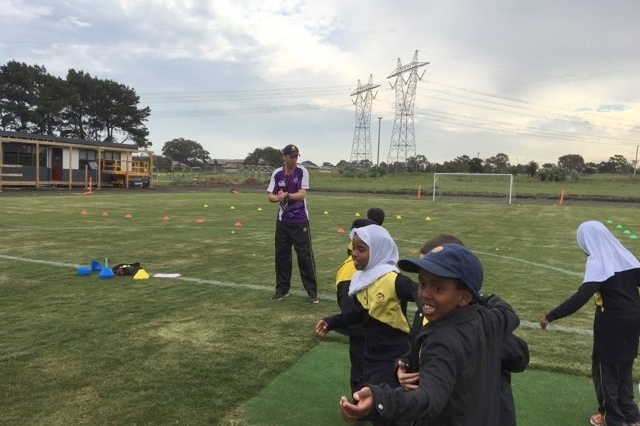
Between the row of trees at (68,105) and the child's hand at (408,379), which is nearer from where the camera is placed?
the child's hand at (408,379)

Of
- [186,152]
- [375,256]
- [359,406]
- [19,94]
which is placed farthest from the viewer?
[186,152]

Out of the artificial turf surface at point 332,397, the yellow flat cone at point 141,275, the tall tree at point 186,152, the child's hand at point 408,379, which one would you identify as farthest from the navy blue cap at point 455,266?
the tall tree at point 186,152

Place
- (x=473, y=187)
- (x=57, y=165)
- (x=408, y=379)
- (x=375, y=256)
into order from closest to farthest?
(x=408, y=379) → (x=375, y=256) → (x=57, y=165) → (x=473, y=187)

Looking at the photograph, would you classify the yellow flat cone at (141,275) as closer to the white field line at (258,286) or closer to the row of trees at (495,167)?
the white field line at (258,286)

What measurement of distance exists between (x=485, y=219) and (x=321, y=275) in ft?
41.1

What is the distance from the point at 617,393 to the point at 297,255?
4.21 m

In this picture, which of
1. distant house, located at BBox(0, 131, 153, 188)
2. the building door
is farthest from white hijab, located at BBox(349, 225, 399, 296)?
the building door

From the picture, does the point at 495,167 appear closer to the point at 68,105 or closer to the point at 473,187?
the point at 473,187

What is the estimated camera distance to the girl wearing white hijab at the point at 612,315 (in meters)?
3.71

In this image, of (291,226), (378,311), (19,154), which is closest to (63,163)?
(19,154)

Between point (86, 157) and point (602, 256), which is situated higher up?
point (86, 157)

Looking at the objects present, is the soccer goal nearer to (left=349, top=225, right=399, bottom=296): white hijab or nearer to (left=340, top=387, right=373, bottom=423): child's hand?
(left=349, top=225, right=399, bottom=296): white hijab

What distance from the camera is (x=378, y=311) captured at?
3.41 meters

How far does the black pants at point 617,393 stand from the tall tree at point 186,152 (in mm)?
129645
